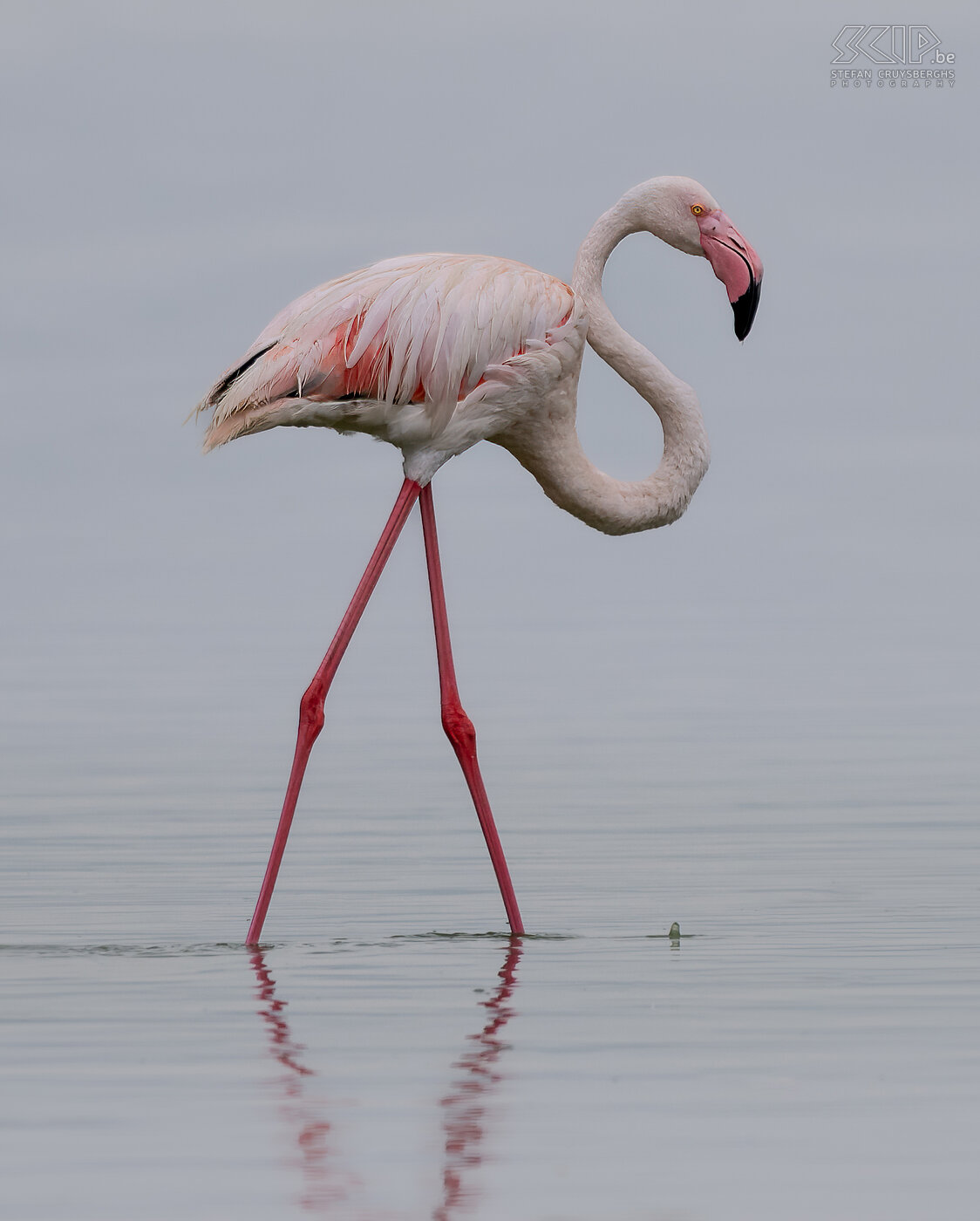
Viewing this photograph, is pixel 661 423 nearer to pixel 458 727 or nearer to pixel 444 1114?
pixel 458 727

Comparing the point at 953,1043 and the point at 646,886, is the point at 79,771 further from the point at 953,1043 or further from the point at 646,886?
the point at 953,1043

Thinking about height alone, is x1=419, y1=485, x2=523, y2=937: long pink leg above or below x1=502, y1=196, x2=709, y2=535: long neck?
below

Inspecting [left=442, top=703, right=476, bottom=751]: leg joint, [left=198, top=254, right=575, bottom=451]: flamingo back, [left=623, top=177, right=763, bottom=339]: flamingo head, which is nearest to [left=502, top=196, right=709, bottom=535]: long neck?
[left=623, top=177, right=763, bottom=339]: flamingo head

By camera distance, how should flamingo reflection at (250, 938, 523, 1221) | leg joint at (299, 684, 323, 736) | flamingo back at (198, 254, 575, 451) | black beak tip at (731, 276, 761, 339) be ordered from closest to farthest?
flamingo reflection at (250, 938, 523, 1221)
flamingo back at (198, 254, 575, 451)
leg joint at (299, 684, 323, 736)
black beak tip at (731, 276, 761, 339)

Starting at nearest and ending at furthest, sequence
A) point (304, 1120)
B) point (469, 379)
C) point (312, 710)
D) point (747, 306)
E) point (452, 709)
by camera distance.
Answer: point (304, 1120) < point (469, 379) < point (312, 710) < point (747, 306) < point (452, 709)

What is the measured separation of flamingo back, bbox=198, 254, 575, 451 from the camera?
34.1 ft

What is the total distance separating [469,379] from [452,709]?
1.75 m

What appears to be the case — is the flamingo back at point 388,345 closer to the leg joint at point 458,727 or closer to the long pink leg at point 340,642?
the long pink leg at point 340,642

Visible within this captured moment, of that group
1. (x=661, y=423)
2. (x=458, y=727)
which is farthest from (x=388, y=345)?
(x=458, y=727)

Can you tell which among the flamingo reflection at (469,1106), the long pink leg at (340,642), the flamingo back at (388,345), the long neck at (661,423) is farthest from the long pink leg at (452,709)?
the flamingo reflection at (469,1106)

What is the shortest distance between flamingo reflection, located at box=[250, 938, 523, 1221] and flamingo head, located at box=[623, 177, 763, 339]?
4421 millimetres

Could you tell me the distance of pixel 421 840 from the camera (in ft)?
44.1

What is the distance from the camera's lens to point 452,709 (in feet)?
37.2

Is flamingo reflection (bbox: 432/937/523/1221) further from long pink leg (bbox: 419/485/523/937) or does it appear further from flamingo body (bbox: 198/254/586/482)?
flamingo body (bbox: 198/254/586/482)
